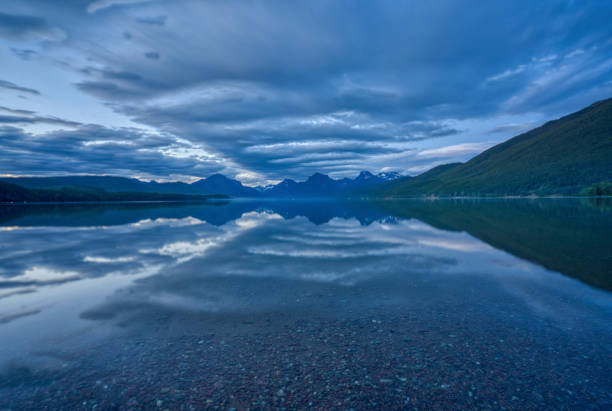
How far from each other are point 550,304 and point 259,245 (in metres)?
18.5

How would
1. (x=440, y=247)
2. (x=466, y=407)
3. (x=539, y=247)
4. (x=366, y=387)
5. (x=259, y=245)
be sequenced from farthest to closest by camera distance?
(x=259, y=245)
(x=440, y=247)
(x=539, y=247)
(x=366, y=387)
(x=466, y=407)

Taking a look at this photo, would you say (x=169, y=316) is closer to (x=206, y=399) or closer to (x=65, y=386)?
(x=65, y=386)

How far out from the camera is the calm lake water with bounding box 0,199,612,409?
5.94 meters

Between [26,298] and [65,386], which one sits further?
[26,298]

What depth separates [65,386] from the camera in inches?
246

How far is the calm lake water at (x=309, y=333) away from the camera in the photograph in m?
5.94

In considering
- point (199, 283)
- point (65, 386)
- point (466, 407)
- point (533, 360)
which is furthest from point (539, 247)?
point (65, 386)

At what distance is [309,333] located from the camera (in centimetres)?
845

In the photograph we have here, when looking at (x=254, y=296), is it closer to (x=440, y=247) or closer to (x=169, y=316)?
(x=169, y=316)

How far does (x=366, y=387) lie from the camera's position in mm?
6043

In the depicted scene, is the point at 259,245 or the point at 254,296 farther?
the point at 259,245

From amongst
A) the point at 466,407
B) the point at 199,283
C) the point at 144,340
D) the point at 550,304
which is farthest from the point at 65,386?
the point at 550,304

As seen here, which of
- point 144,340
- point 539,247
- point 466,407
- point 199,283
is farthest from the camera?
point 539,247

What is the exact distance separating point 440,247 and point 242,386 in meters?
19.3
